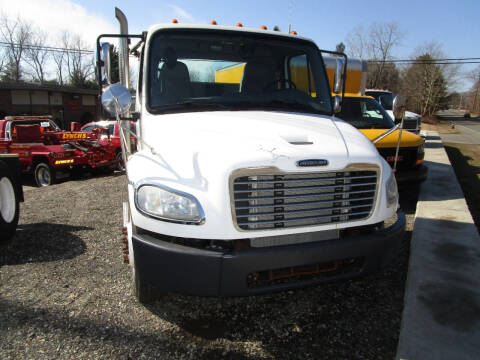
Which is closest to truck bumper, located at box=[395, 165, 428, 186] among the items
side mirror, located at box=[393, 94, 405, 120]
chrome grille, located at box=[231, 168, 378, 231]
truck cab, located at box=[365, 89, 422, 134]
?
side mirror, located at box=[393, 94, 405, 120]

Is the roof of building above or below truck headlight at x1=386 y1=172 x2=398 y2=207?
above

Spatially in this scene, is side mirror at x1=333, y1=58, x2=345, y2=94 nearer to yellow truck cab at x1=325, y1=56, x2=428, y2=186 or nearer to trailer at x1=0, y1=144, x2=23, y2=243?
yellow truck cab at x1=325, y1=56, x2=428, y2=186

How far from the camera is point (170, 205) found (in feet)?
7.81

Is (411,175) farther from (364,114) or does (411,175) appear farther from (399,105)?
(399,105)

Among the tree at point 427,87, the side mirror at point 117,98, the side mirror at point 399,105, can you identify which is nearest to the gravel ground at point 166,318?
the side mirror at point 399,105

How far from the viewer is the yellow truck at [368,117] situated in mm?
3934

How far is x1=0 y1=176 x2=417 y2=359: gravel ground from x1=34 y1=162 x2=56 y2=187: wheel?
6.18 m

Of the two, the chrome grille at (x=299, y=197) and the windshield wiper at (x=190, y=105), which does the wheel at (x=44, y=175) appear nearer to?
the windshield wiper at (x=190, y=105)

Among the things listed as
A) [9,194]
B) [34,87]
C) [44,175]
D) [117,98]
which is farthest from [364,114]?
[34,87]

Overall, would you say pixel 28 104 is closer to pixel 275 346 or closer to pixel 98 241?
pixel 98 241

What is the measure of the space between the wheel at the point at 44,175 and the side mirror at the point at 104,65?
7.41m

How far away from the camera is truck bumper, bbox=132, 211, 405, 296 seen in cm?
231

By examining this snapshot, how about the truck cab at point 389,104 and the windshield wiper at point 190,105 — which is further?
the truck cab at point 389,104

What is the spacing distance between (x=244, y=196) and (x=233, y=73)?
2.04 m
